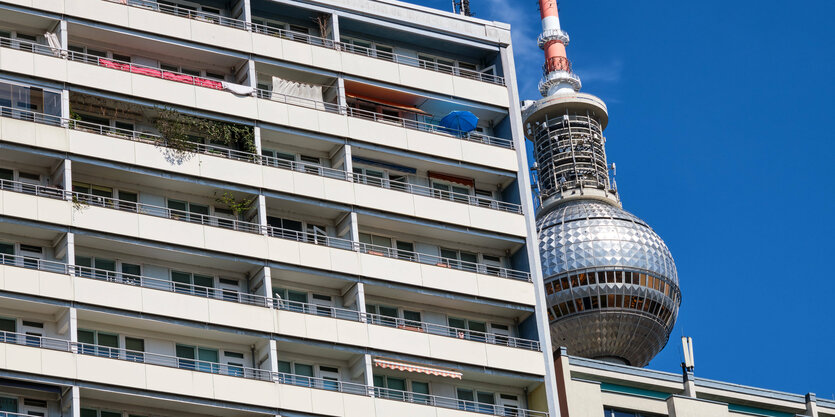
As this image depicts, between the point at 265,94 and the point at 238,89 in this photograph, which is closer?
the point at 238,89

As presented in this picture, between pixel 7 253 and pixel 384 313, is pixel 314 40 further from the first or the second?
pixel 7 253

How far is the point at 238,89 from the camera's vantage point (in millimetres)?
58062

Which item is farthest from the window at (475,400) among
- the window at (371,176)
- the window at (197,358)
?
the window at (197,358)

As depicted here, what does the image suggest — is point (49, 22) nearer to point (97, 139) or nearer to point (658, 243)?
point (97, 139)

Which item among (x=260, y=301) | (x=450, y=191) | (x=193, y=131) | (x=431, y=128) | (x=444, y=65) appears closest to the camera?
(x=260, y=301)

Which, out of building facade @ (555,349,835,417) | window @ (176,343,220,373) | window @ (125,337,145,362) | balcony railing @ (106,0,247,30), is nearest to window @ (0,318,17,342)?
window @ (125,337,145,362)

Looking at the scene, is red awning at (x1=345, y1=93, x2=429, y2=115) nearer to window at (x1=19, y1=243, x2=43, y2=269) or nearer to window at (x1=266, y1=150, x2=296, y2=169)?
window at (x1=266, y1=150, x2=296, y2=169)

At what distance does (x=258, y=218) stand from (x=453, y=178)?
31.2 ft

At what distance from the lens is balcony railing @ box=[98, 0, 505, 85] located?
59531mm

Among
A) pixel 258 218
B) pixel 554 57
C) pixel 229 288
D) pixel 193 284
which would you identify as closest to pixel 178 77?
pixel 258 218

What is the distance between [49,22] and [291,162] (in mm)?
9754

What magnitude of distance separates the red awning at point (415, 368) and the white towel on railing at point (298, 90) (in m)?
10.7

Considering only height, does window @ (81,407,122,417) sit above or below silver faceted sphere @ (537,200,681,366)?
below

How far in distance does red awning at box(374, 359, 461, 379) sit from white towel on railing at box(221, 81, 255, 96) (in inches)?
427
